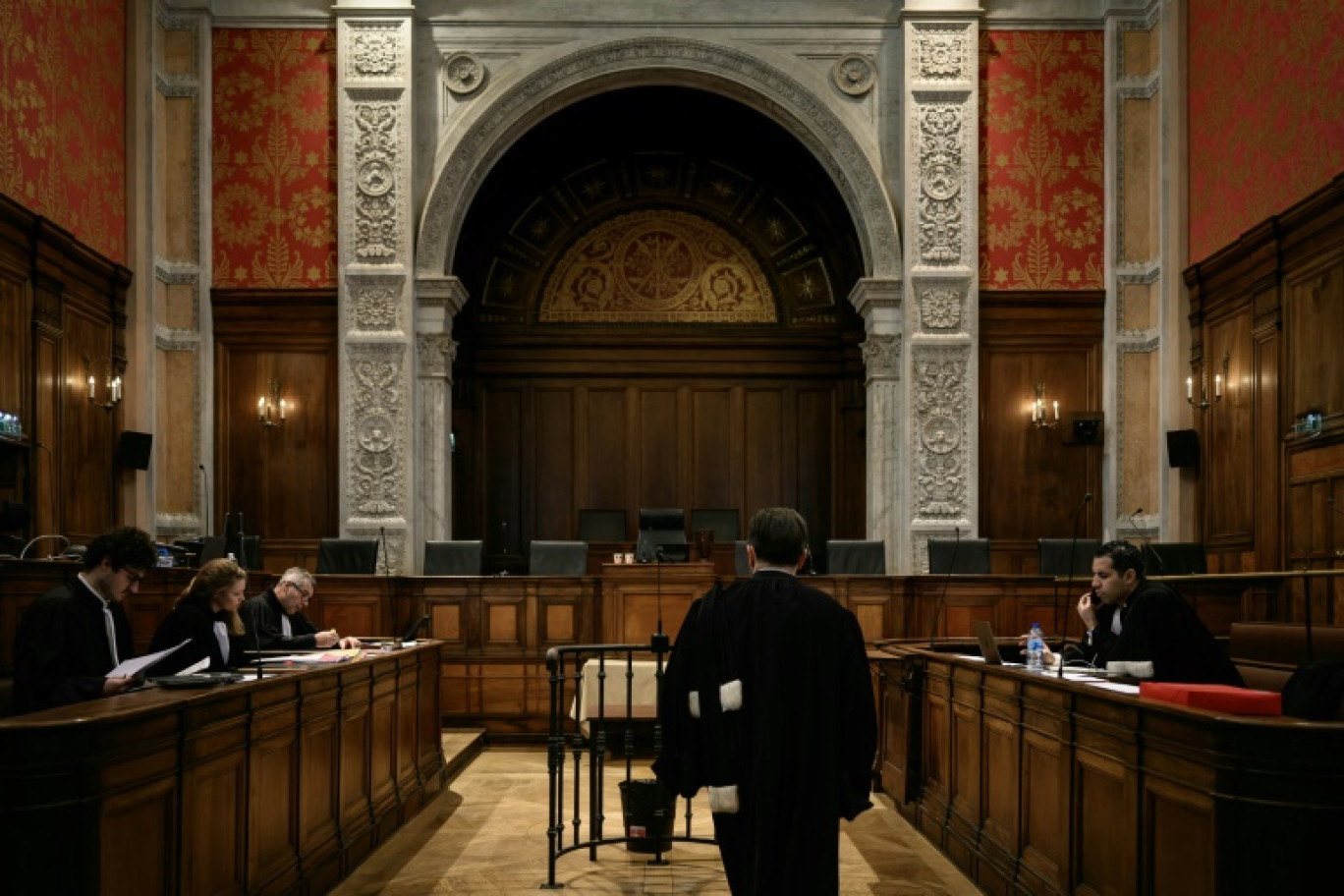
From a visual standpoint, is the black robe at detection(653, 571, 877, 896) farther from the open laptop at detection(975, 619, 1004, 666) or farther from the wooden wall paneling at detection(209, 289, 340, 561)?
the wooden wall paneling at detection(209, 289, 340, 561)

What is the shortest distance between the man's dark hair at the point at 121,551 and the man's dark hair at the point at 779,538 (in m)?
2.36

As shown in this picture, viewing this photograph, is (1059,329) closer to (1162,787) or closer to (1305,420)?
(1305,420)

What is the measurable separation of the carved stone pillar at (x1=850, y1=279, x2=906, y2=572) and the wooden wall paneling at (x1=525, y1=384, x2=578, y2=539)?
12.3 ft

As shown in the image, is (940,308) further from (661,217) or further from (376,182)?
(376,182)

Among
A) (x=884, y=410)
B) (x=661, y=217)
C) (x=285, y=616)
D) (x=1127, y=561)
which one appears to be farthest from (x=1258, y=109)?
(x=285, y=616)

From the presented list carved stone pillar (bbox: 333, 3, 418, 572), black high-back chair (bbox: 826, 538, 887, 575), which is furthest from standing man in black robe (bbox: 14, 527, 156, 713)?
black high-back chair (bbox: 826, 538, 887, 575)

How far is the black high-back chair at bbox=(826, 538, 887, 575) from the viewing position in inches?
483

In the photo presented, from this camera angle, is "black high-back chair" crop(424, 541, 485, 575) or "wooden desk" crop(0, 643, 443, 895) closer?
"wooden desk" crop(0, 643, 443, 895)

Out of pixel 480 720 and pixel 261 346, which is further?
pixel 261 346

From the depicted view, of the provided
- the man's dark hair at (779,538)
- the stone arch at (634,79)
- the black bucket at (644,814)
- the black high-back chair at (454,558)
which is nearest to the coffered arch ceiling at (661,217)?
the stone arch at (634,79)

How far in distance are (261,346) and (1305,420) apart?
9537 millimetres

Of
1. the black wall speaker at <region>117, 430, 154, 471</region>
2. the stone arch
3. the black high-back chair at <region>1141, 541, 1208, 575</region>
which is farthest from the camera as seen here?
the stone arch

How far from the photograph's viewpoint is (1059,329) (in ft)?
43.6

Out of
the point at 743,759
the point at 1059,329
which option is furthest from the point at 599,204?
the point at 743,759
